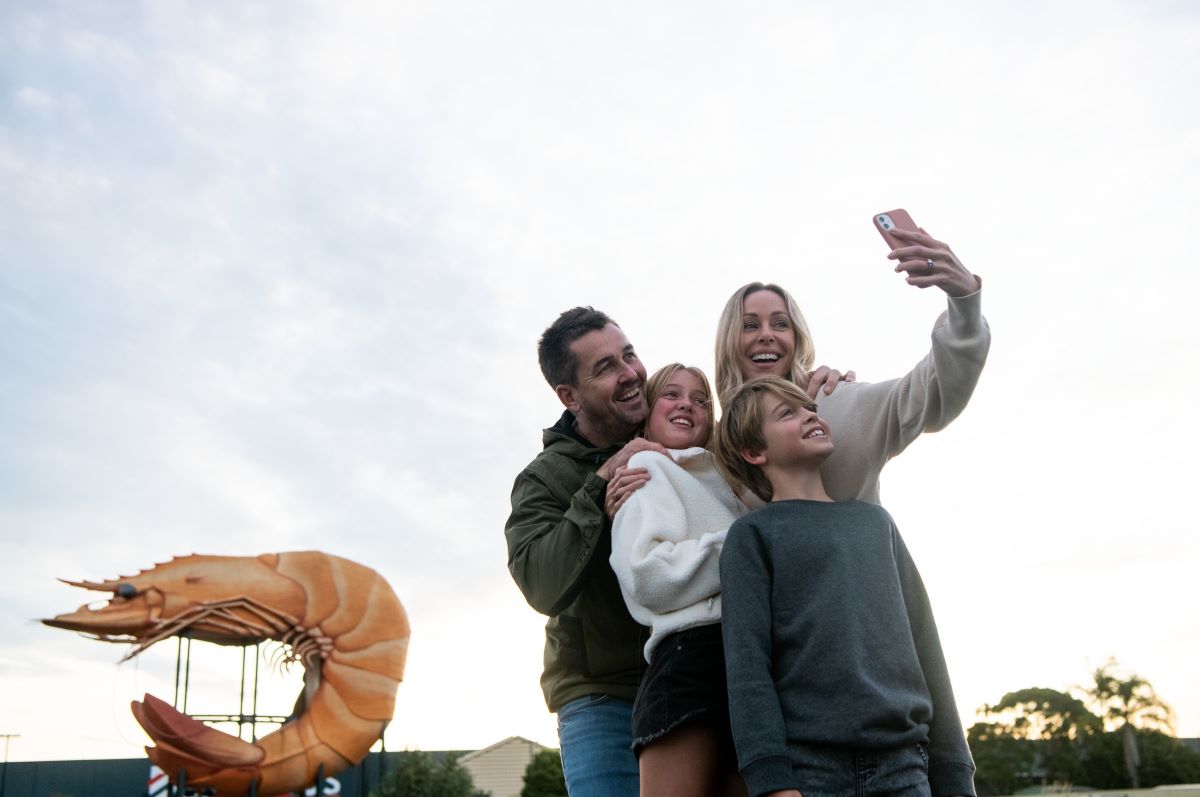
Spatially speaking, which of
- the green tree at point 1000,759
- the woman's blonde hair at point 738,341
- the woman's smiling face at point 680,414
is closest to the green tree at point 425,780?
the woman's smiling face at point 680,414

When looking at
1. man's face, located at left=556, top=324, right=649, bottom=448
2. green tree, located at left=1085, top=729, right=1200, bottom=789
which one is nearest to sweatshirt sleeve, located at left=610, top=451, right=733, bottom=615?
man's face, located at left=556, top=324, right=649, bottom=448

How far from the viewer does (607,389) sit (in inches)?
154

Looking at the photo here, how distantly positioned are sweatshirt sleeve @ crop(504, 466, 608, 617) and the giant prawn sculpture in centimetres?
877

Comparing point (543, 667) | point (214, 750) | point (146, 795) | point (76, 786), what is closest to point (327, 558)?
point (214, 750)

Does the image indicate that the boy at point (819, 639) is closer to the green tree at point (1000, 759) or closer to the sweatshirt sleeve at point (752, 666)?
the sweatshirt sleeve at point (752, 666)

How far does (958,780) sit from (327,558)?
410 inches

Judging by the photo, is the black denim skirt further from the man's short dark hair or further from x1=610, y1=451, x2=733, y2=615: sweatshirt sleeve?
the man's short dark hair

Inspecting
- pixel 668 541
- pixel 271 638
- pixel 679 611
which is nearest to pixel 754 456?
pixel 668 541

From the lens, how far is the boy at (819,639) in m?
2.43

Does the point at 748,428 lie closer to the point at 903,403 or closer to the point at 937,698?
the point at 903,403

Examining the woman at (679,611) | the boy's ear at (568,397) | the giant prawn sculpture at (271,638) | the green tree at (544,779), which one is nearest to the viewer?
the woman at (679,611)

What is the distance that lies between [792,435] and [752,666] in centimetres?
65

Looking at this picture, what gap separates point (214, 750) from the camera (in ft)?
35.5

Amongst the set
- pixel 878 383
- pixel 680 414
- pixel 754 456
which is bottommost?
pixel 754 456
